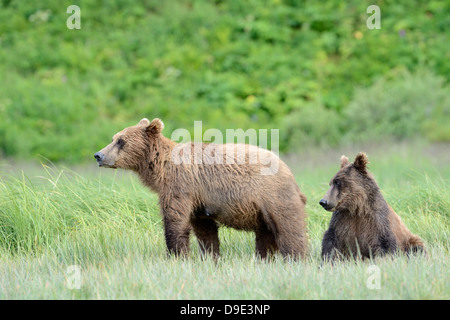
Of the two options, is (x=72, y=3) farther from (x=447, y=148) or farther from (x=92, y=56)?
(x=447, y=148)

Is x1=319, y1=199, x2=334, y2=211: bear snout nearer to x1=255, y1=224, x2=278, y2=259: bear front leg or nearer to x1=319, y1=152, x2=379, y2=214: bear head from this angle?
x1=319, y1=152, x2=379, y2=214: bear head

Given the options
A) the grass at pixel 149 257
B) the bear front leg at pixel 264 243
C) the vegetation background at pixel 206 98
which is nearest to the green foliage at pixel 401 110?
the vegetation background at pixel 206 98

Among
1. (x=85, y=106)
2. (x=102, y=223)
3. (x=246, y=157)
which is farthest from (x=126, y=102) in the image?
(x=246, y=157)

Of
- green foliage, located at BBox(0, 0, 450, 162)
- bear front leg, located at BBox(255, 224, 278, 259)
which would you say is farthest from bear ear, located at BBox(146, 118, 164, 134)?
green foliage, located at BBox(0, 0, 450, 162)

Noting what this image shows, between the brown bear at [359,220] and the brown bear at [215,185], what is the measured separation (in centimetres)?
38

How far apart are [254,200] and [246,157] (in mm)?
472

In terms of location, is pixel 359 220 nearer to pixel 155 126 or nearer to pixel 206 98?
pixel 155 126

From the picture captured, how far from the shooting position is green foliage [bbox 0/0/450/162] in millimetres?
16844

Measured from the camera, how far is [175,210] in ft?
23.2

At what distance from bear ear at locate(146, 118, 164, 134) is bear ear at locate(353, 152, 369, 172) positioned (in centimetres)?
204

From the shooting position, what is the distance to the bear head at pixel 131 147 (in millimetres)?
7277

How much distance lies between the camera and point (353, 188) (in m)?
6.99

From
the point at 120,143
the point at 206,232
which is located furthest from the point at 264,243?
Answer: the point at 120,143

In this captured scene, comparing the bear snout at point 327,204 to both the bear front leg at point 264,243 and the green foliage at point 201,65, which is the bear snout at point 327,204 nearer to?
the bear front leg at point 264,243
